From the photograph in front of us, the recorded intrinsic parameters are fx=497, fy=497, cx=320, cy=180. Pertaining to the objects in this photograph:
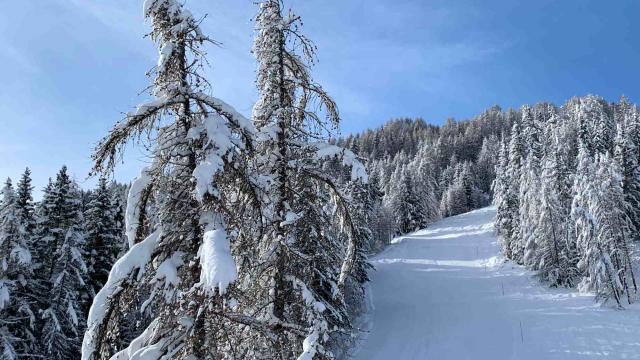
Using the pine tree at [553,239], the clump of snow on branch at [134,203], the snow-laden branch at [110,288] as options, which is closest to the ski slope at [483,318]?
the pine tree at [553,239]

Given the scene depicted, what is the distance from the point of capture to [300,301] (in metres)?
8.81

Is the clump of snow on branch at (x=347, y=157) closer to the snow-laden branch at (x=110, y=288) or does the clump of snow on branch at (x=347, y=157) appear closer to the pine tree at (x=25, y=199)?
the snow-laden branch at (x=110, y=288)

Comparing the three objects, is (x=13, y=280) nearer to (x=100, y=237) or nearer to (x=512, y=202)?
(x=100, y=237)

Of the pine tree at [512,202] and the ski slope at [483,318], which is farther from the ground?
the pine tree at [512,202]

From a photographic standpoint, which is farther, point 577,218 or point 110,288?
point 577,218

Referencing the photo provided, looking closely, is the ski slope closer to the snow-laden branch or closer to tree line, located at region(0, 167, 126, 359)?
tree line, located at region(0, 167, 126, 359)

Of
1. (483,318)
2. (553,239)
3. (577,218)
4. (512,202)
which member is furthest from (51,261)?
(512,202)

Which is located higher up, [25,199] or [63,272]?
[25,199]

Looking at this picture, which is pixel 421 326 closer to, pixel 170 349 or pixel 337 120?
pixel 337 120

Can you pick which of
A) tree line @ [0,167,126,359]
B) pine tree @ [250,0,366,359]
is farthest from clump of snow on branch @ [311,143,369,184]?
tree line @ [0,167,126,359]

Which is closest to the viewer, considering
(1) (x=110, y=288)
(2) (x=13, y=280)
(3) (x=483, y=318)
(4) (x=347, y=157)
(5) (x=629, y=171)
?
(1) (x=110, y=288)

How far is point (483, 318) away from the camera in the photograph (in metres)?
38.8

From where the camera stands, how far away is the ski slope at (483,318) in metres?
31.6

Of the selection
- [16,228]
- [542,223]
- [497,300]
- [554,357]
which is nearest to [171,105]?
[16,228]
